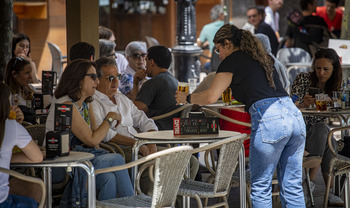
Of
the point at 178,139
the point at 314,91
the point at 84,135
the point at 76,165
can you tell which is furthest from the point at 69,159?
the point at 314,91

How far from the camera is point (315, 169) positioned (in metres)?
6.02

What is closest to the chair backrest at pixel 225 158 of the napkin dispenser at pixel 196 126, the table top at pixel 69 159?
the napkin dispenser at pixel 196 126

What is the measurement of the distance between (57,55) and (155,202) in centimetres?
792

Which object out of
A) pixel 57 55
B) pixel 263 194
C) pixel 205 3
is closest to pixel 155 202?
pixel 263 194

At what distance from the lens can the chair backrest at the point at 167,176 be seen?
3.79 meters

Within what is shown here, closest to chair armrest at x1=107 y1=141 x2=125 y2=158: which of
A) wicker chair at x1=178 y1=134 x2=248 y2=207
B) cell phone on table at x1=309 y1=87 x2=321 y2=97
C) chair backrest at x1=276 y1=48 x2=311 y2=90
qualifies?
wicker chair at x1=178 y1=134 x2=248 y2=207

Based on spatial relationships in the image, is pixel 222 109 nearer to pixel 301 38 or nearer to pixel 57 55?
pixel 57 55

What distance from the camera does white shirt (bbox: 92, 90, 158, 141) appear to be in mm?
5488

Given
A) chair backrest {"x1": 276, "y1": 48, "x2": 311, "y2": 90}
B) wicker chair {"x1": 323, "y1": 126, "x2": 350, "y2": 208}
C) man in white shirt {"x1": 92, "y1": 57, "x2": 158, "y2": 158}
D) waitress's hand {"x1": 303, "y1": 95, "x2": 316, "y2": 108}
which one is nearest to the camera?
wicker chair {"x1": 323, "y1": 126, "x2": 350, "y2": 208}

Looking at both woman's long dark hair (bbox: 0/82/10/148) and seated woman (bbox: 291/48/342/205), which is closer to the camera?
woman's long dark hair (bbox: 0/82/10/148)

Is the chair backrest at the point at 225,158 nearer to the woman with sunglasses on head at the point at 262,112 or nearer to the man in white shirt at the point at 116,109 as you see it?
the woman with sunglasses on head at the point at 262,112

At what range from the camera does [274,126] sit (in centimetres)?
430

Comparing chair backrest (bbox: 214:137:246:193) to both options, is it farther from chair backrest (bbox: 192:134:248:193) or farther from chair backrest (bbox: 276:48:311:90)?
chair backrest (bbox: 276:48:311:90)

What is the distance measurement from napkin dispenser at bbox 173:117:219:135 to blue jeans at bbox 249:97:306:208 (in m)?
0.35
